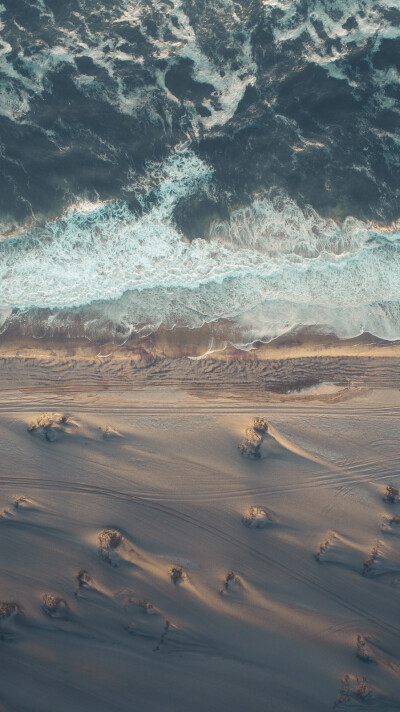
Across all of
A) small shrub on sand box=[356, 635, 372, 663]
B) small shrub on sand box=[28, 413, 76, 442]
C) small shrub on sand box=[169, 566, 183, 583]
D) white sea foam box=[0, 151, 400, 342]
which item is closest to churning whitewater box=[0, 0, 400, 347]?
white sea foam box=[0, 151, 400, 342]

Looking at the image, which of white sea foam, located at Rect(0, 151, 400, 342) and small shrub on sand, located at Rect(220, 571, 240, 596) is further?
white sea foam, located at Rect(0, 151, 400, 342)

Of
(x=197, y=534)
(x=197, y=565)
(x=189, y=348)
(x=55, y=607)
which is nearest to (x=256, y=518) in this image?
(x=197, y=534)

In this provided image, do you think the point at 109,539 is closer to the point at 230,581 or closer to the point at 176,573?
the point at 176,573

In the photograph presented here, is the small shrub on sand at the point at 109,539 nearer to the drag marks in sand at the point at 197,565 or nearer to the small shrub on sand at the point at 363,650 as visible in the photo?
the drag marks in sand at the point at 197,565

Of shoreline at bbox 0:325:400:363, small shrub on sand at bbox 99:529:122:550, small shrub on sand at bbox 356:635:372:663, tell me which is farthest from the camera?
shoreline at bbox 0:325:400:363

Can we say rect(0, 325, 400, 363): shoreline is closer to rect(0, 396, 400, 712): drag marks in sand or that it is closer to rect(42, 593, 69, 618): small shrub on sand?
rect(0, 396, 400, 712): drag marks in sand

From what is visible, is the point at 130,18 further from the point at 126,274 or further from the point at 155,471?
the point at 155,471

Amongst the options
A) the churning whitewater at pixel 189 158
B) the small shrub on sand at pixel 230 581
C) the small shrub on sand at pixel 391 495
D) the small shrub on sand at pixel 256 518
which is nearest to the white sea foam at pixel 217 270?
the churning whitewater at pixel 189 158
